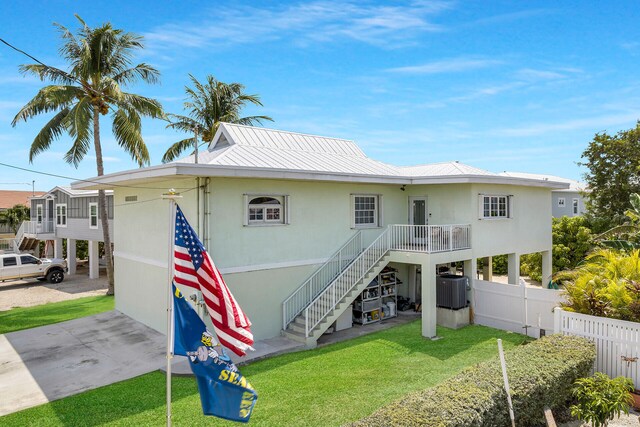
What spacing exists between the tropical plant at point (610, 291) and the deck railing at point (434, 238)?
444 centimetres

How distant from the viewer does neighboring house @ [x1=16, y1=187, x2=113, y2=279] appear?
26.6 m

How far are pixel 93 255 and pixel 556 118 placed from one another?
94.6 ft

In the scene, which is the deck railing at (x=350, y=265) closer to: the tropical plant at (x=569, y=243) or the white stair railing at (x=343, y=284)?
the white stair railing at (x=343, y=284)

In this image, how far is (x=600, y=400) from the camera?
6664mm

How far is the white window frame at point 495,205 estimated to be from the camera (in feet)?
51.5

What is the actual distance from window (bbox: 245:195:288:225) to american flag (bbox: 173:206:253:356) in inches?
257

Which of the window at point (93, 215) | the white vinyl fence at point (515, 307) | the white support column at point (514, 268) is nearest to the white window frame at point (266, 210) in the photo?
the white vinyl fence at point (515, 307)

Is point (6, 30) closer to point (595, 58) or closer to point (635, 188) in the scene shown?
point (595, 58)

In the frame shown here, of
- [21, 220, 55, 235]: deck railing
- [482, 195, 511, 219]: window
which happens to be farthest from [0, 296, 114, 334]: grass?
[482, 195, 511, 219]: window

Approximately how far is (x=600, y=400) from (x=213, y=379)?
6.19 m

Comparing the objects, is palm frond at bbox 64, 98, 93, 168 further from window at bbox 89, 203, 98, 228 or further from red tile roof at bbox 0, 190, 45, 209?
red tile roof at bbox 0, 190, 45, 209

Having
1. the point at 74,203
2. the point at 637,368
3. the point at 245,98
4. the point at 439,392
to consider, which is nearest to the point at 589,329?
the point at 637,368

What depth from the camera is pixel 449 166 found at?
17.8m

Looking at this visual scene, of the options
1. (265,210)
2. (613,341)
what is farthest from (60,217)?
(613,341)
